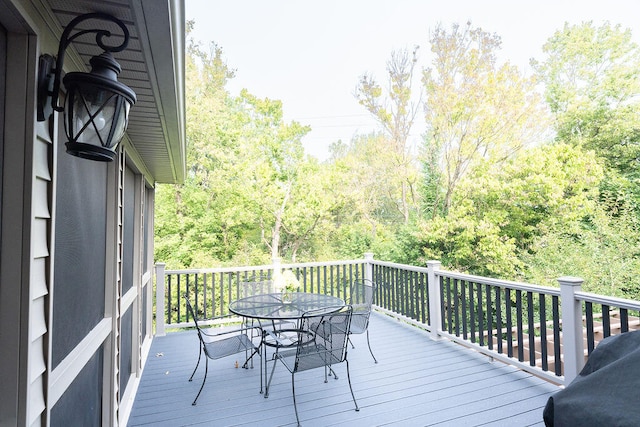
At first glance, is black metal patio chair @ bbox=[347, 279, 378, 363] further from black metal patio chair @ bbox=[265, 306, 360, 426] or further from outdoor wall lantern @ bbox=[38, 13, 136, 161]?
outdoor wall lantern @ bbox=[38, 13, 136, 161]

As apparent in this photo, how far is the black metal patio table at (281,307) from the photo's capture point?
10.9 feet

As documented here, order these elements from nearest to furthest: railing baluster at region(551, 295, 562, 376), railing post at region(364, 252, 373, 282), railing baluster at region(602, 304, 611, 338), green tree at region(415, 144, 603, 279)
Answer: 1. railing baluster at region(602, 304, 611, 338)
2. railing baluster at region(551, 295, 562, 376)
3. railing post at region(364, 252, 373, 282)
4. green tree at region(415, 144, 603, 279)

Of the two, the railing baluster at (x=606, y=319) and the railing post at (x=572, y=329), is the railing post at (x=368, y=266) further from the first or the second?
the railing baluster at (x=606, y=319)

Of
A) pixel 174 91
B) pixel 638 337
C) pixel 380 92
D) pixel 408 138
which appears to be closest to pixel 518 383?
pixel 638 337

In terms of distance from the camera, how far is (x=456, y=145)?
10648 mm

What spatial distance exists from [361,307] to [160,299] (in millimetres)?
2743

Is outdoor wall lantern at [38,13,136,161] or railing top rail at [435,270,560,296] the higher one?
outdoor wall lantern at [38,13,136,161]

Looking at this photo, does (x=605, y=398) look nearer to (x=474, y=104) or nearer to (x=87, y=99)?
(x=87, y=99)

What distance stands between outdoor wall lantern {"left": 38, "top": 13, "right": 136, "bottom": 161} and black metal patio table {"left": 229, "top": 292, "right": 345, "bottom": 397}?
8.00 feet

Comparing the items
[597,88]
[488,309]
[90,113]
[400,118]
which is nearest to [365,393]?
[488,309]

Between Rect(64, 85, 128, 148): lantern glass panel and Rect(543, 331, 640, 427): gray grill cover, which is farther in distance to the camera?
Rect(64, 85, 128, 148): lantern glass panel

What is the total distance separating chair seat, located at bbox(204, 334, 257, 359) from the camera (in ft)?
10.4

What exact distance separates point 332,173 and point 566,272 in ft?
24.5

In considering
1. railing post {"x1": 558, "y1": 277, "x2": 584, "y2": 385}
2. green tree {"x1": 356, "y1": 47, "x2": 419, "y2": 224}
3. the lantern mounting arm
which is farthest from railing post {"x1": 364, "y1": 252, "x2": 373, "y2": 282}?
green tree {"x1": 356, "y1": 47, "x2": 419, "y2": 224}
